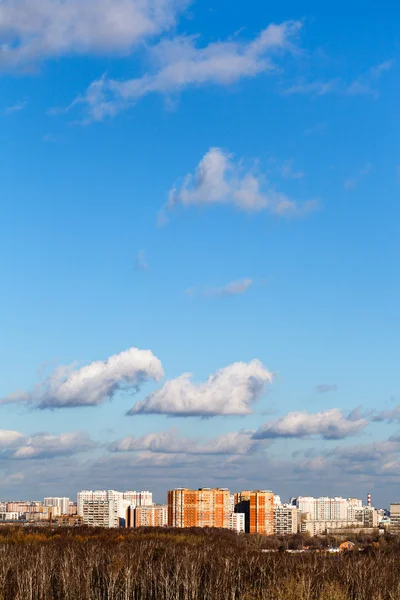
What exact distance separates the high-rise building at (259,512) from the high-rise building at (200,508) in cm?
785

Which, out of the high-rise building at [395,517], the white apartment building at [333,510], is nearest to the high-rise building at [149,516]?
the high-rise building at [395,517]

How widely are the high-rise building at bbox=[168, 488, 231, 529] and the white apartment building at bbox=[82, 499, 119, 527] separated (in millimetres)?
19605

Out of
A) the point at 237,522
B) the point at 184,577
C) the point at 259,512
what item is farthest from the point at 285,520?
the point at 184,577

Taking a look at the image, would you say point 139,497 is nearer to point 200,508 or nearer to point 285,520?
point 285,520

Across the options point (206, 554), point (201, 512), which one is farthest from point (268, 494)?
point (206, 554)

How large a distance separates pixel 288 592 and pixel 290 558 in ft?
63.1

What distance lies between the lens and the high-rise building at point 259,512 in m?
120

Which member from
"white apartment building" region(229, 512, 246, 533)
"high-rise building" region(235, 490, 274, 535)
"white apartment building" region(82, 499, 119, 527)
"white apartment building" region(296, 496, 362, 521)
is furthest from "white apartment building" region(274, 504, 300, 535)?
"white apartment building" region(296, 496, 362, 521)

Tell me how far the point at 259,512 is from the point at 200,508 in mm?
13313

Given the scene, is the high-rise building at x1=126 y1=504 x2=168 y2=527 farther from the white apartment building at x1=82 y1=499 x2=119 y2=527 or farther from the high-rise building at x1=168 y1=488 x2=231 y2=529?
the high-rise building at x1=168 y1=488 x2=231 y2=529

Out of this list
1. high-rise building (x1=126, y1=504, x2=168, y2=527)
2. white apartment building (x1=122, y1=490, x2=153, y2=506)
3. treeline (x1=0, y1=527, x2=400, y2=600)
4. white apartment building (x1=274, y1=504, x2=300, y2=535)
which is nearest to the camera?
treeline (x1=0, y1=527, x2=400, y2=600)

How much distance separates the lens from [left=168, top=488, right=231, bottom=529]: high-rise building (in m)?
112

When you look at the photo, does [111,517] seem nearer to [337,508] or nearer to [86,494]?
[86,494]

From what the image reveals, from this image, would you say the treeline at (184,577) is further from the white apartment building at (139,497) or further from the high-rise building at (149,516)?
the white apartment building at (139,497)
